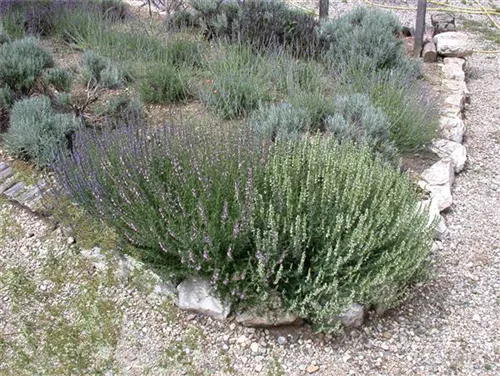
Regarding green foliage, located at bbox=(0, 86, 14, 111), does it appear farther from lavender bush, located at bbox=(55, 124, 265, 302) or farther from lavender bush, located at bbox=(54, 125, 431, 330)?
lavender bush, located at bbox=(54, 125, 431, 330)

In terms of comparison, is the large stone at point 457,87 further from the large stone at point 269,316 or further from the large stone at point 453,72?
the large stone at point 269,316

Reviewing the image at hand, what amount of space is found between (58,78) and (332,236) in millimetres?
2736

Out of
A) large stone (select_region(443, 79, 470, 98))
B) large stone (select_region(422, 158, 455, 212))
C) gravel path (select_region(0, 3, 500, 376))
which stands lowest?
gravel path (select_region(0, 3, 500, 376))

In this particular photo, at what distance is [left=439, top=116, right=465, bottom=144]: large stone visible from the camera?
4.76m

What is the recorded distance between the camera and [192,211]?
9.47 feet

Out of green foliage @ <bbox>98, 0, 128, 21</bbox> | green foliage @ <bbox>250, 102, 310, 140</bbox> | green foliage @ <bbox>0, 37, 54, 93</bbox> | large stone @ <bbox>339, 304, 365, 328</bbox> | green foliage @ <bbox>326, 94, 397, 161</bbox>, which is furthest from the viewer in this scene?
green foliage @ <bbox>98, 0, 128, 21</bbox>

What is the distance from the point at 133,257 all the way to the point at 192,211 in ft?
1.54

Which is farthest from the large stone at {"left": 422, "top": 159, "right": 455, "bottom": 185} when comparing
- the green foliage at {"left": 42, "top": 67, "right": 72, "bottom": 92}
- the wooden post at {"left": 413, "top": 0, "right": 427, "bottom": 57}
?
the green foliage at {"left": 42, "top": 67, "right": 72, "bottom": 92}

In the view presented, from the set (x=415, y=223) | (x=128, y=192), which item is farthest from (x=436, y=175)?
(x=128, y=192)

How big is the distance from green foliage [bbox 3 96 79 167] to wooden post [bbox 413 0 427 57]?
12.8 ft

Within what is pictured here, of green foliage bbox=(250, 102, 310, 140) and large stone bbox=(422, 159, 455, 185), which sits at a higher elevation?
green foliage bbox=(250, 102, 310, 140)

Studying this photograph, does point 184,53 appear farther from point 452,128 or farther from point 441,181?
point 441,181

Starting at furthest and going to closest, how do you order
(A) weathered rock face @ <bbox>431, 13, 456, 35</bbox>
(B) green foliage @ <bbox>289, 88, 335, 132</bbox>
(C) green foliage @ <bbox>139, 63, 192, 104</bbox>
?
(A) weathered rock face @ <bbox>431, 13, 456, 35</bbox> → (C) green foliage @ <bbox>139, 63, 192, 104</bbox> → (B) green foliage @ <bbox>289, 88, 335, 132</bbox>

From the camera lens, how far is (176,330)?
296 centimetres
